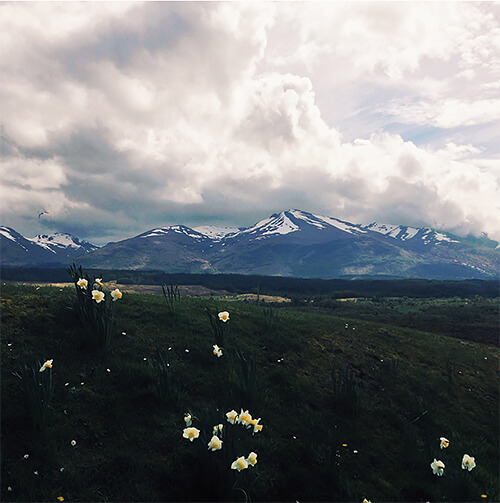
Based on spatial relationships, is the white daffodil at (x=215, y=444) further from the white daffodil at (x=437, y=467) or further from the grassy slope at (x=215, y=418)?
the white daffodil at (x=437, y=467)

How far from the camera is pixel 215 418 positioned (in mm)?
6102

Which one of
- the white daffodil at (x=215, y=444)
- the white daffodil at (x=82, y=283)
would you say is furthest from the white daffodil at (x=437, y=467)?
the white daffodil at (x=82, y=283)

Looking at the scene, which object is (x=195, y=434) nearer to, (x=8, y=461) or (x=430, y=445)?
(x=8, y=461)

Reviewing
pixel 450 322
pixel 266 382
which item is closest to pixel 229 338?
pixel 266 382

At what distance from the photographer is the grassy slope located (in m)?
5.93

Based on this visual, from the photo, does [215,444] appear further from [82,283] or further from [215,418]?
[82,283]

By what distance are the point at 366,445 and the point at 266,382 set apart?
9.89 feet

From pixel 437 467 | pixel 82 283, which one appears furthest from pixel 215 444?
pixel 82 283

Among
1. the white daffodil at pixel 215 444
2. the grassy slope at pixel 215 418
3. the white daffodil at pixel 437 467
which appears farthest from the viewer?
the white daffodil at pixel 437 467

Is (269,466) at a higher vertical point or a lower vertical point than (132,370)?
lower

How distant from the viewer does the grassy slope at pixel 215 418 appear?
19.4 ft

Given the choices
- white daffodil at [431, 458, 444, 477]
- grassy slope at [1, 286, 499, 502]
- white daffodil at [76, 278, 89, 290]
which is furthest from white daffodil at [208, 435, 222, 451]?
white daffodil at [76, 278, 89, 290]

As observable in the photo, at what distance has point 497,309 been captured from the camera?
50875 millimetres

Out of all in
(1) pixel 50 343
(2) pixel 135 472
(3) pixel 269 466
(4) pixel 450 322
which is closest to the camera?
(2) pixel 135 472
